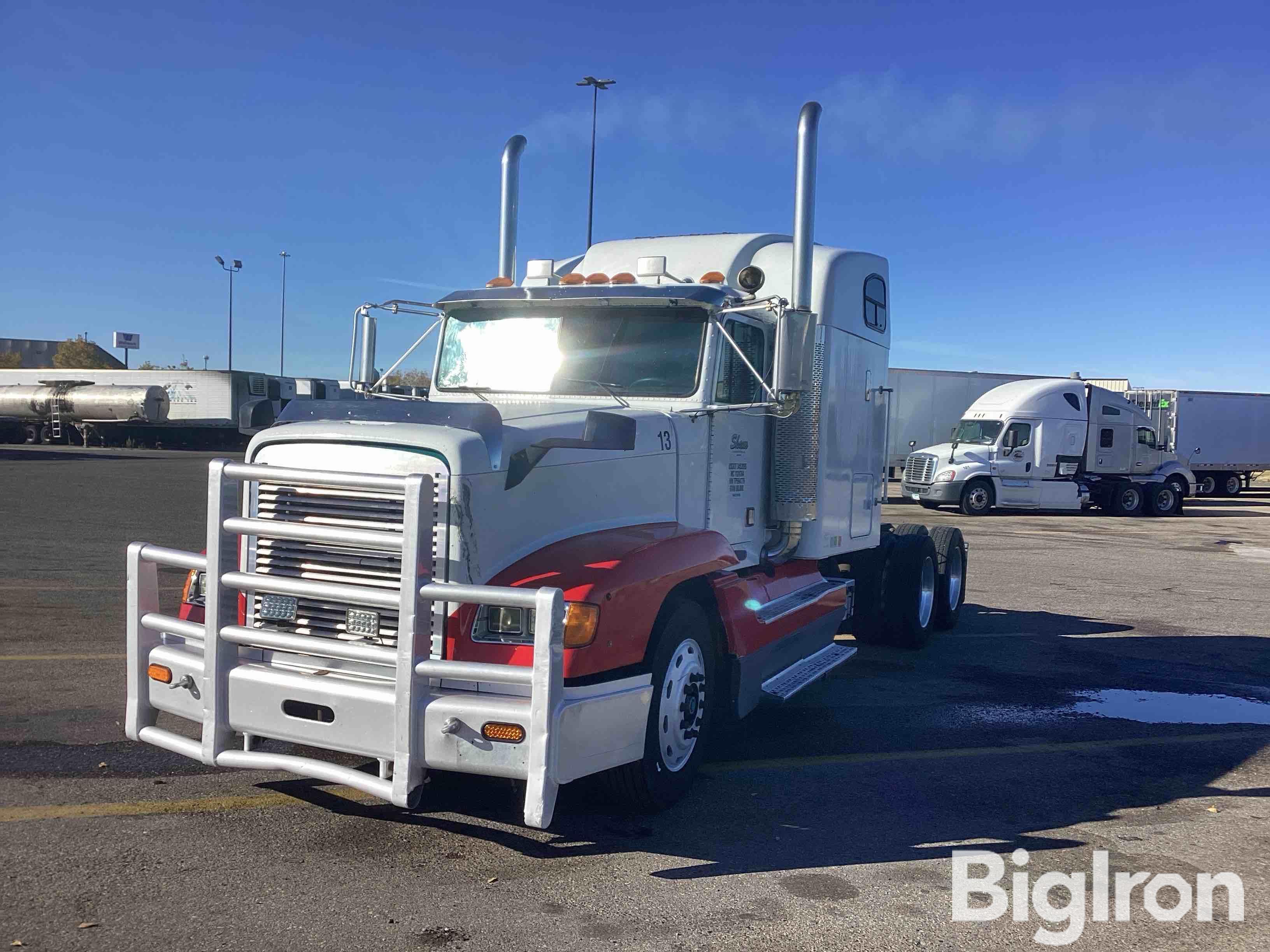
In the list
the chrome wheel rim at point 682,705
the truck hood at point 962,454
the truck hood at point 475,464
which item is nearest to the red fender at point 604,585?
the truck hood at point 475,464

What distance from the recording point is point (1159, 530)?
25.5 metres

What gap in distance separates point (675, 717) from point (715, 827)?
53 cm

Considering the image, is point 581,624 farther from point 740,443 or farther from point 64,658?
point 64,658

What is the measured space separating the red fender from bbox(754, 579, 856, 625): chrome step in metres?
1.18

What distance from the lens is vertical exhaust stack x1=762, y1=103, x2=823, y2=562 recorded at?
598cm

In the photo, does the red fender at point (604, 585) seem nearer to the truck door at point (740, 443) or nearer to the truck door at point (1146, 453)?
the truck door at point (740, 443)

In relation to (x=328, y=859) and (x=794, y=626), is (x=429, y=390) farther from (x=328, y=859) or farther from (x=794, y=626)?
(x=328, y=859)

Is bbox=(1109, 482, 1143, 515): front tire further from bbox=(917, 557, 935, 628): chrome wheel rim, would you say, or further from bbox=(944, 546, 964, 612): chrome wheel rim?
bbox=(917, 557, 935, 628): chrome wheel rim

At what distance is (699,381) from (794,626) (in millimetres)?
1774

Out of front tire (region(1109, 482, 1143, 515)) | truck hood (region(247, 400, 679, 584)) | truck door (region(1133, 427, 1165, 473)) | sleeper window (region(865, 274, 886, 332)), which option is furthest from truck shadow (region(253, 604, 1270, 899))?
truck door (region(1133, 427, 1165, 473))

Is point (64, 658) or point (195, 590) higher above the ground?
point (195, 590)

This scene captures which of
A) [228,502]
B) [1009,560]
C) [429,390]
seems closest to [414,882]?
[228,502]

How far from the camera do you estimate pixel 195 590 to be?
491cm

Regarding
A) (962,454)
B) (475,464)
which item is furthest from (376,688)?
(962,454)
